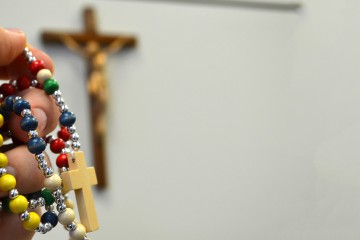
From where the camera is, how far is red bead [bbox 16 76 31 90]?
1.51 feet

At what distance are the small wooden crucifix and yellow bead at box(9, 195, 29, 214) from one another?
3.32ft

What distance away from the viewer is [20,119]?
43cm

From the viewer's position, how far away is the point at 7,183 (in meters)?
0.39

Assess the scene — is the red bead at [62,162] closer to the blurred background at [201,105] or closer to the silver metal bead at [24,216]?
the silver metal bead at [24,216]

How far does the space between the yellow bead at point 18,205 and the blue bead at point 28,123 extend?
5 cm

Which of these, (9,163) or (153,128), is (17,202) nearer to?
(9,163)

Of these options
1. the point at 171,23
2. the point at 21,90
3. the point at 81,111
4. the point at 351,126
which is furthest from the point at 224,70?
the point at 21,90

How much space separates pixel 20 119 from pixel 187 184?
1.13 meters

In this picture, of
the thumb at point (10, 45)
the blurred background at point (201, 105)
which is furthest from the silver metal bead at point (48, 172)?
the blurred background at point (201, 105)

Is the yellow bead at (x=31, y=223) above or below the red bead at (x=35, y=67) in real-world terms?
below

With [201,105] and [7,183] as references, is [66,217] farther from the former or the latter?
[201,105]

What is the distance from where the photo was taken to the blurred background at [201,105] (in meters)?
1.40

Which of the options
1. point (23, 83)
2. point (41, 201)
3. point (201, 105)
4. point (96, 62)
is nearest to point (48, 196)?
point (41, 201)

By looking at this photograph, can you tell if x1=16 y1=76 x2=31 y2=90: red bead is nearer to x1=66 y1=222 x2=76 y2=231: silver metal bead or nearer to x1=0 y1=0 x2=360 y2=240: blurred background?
x1=66 y1=222 x2=76 y2=231: silver metal bead
